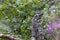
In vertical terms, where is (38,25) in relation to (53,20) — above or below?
above

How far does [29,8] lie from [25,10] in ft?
→ 0.19

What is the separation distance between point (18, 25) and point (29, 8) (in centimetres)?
24

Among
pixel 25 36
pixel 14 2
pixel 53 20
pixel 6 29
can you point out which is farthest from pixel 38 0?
pixel 53 20

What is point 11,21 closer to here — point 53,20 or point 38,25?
point 38,25

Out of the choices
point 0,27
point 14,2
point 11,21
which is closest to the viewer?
point 0,27

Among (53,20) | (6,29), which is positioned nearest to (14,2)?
(6,29)

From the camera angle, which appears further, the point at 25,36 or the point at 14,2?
the point at 14,2

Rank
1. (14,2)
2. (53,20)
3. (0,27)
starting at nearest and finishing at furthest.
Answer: (53,20) → (0,27) → (14,2)

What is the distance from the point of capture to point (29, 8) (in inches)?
99.2

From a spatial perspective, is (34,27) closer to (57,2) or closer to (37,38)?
(37,38)

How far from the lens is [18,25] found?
2486 millimetres

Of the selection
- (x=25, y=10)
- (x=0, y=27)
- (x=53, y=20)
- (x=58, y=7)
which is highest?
(x=25, y=10)

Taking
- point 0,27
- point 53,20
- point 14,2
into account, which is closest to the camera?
point 53,20

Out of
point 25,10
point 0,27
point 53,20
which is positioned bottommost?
point 53,20
